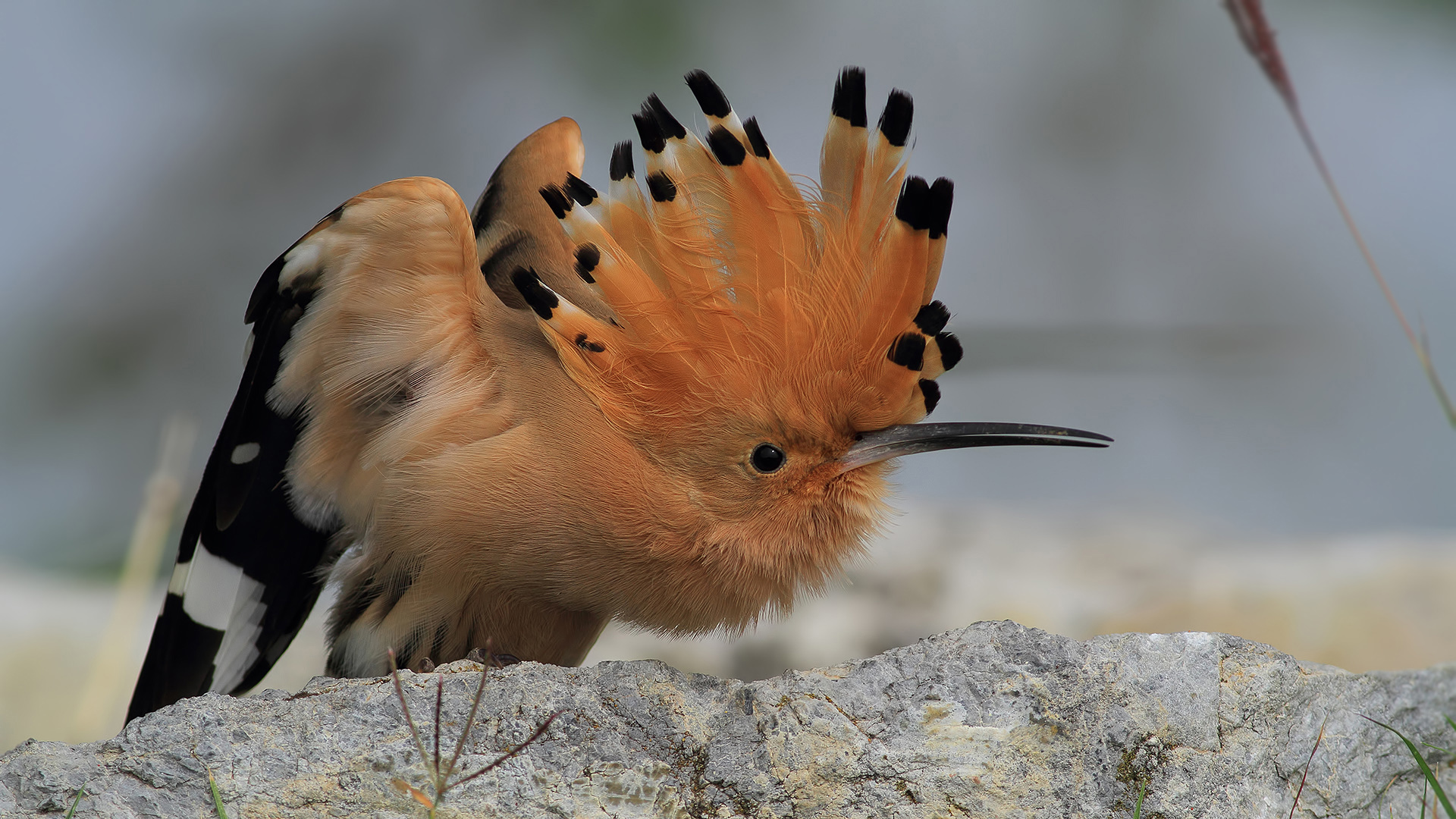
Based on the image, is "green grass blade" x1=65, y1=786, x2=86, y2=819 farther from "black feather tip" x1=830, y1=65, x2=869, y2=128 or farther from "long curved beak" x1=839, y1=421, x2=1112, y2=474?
"black feather tip" x1=830, y1=65, x2=869, y2=128

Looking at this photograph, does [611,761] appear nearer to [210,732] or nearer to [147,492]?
[210,732]

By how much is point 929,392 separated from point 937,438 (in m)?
0.07

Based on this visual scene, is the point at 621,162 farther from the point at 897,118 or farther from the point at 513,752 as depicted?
the point at 513,752

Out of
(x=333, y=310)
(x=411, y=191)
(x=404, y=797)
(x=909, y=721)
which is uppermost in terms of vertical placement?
(x=411, y=191)

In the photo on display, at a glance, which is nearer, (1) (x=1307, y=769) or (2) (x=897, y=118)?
(1) (x=1307, y=769)

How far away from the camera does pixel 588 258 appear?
1.54 metres

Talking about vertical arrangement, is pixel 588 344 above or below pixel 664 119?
below

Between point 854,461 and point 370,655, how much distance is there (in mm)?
744

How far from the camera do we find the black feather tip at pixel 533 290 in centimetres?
150

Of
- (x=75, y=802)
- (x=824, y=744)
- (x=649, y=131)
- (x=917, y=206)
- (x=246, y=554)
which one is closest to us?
(x=75, y=802)

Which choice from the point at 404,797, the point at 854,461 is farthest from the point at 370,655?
the point at 854,461

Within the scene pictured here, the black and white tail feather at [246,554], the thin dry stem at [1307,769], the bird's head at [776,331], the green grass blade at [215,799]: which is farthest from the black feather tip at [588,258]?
the thin dry stem at [1307,769]

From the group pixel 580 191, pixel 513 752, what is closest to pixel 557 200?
pixel 580 191

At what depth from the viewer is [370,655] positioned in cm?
170
